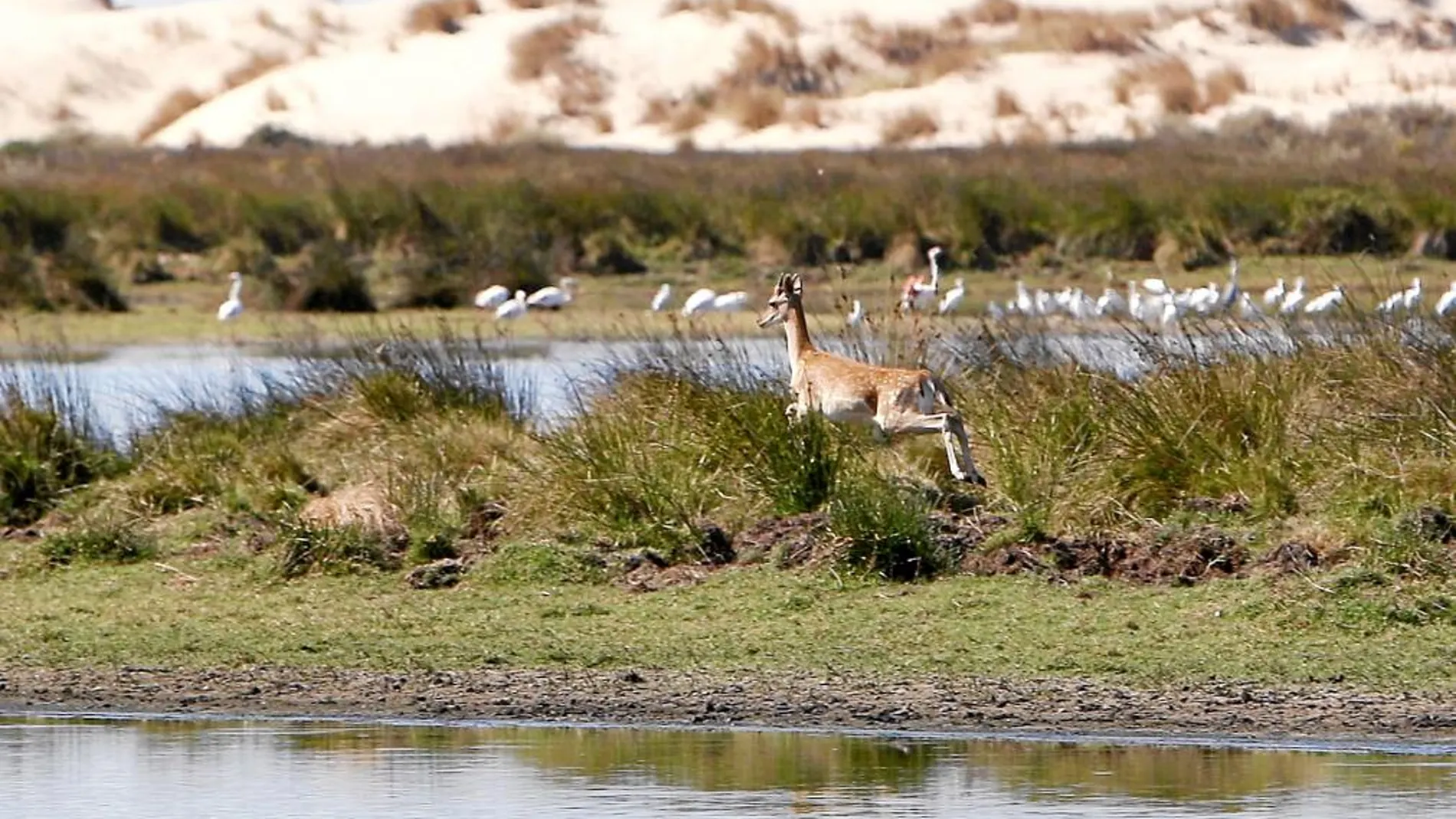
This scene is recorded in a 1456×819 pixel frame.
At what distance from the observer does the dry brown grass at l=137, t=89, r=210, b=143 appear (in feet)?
258

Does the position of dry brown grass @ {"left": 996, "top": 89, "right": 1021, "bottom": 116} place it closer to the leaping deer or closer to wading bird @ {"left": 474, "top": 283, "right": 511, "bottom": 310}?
wading bird @ {"left": 474, "top": 283, "right": 511, "bottom": 310}

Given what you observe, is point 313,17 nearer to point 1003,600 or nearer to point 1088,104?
point 1088,104

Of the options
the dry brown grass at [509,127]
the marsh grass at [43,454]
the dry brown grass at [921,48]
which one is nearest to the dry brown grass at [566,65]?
the dry brown grass at [509,127]

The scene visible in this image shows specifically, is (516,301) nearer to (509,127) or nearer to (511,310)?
(511,310)

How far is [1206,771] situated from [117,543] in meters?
6.78

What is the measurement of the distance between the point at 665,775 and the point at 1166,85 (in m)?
64.0

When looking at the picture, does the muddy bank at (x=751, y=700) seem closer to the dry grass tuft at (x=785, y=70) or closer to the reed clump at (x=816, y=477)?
the reed clump at (x=816, y=477)

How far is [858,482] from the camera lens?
13.4 m

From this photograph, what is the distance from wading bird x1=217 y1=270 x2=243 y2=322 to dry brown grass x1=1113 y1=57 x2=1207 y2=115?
39103 millimetres

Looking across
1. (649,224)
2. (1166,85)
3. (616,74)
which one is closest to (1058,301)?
(649,224)

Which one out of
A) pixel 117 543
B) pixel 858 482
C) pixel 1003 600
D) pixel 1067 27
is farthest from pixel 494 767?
pixel 1067 27

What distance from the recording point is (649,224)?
4084 centimetres

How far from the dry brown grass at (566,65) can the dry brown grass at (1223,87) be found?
52.0 feet

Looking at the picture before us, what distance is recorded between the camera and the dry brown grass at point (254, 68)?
269ft
